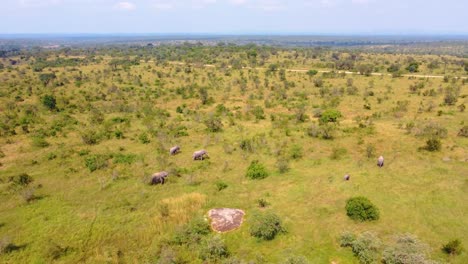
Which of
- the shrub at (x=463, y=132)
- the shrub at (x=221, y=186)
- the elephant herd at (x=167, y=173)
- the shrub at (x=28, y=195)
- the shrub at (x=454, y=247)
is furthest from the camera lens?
the shrub at (x=463, y=132)

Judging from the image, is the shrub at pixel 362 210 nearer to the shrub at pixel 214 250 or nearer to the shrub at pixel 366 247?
the shrub at pixel 366 247

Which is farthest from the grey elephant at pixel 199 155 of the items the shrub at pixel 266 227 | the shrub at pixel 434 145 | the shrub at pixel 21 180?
the shrub at pixel 434 145

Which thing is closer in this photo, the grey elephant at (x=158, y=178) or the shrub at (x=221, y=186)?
the shrub at (x=221, y=186)

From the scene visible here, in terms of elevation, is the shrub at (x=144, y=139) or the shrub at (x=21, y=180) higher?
the shrub at (x=144, y=139)

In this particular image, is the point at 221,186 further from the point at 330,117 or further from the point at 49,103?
the point at 49,103

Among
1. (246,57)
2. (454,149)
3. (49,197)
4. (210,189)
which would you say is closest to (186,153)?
(210,189)

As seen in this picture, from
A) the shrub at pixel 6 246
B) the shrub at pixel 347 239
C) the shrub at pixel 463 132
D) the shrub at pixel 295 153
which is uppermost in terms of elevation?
the shrub at pixel 463 132

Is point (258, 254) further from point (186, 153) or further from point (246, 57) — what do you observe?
point (246, 57)

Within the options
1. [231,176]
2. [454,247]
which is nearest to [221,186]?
[231,176]
